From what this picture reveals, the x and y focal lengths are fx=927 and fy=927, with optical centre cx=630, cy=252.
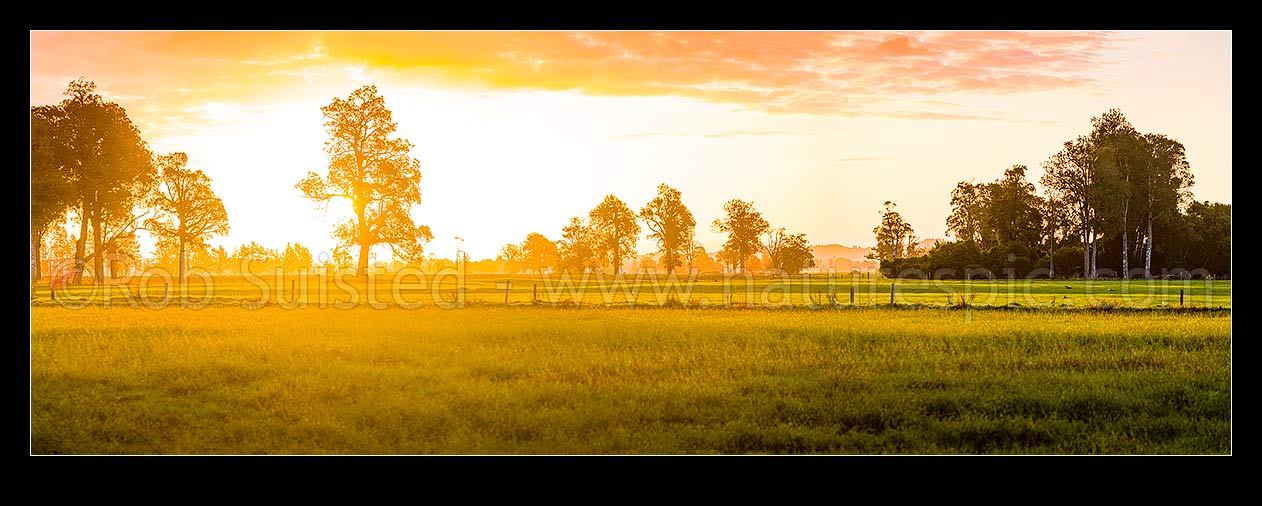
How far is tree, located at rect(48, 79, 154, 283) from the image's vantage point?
20.0m

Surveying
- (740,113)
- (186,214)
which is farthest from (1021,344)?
(186,214)

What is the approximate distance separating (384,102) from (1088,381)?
1251 cm

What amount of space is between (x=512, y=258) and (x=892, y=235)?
7829 mm

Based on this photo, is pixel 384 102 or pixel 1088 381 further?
pixel 384 102

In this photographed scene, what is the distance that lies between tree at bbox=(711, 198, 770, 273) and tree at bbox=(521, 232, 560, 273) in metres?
3.26

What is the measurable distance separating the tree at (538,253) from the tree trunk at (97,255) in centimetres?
1210

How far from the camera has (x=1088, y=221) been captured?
29.0 m

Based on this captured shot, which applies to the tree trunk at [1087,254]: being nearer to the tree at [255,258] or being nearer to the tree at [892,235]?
the tree at [892,235]

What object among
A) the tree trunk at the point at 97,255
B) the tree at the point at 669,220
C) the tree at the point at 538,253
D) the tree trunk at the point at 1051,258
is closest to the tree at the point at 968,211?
the tree trunk at the point at 1051,258

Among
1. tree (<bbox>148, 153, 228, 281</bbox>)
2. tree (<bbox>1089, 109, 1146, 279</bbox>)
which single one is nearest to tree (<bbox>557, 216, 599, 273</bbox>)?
tree (<bbox>148, 153, 228, 281</bbox>)

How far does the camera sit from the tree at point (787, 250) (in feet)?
56.3
